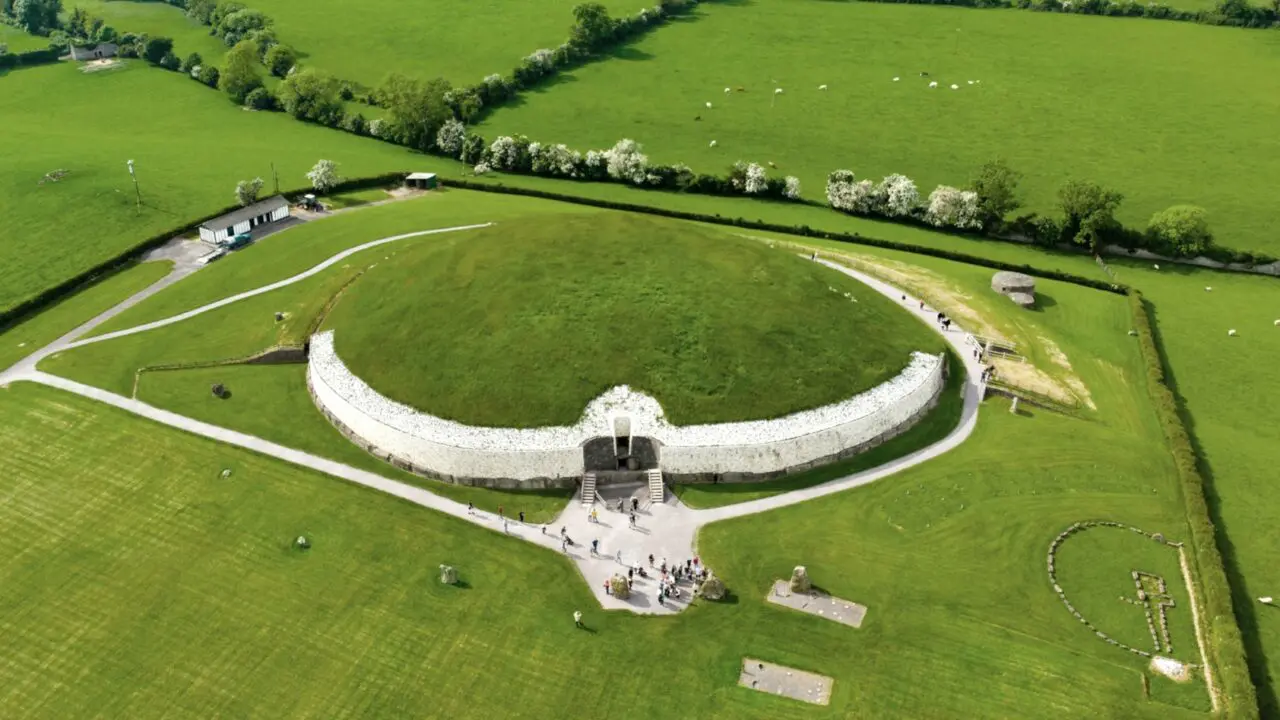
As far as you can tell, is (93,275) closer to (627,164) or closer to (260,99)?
(627,164)

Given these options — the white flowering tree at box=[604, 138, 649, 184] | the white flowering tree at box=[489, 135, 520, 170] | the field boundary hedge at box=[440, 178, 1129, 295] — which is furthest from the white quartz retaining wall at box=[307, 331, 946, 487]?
the white flowering tree at box=[489, 135, 520, 170]

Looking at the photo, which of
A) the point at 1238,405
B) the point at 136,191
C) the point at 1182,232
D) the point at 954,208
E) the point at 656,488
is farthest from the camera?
the point at 136,191

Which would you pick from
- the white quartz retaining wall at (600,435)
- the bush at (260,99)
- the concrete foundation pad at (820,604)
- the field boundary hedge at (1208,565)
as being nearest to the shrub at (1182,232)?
the field boundary hedge at (1208,565)

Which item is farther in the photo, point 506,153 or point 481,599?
point 506,153

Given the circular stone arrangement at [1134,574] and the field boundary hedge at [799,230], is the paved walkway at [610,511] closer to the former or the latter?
the circular stone arrangement at [1134,574]

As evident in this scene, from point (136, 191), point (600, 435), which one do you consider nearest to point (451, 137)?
point (136, 191)

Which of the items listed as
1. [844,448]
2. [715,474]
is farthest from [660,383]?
[844,448]

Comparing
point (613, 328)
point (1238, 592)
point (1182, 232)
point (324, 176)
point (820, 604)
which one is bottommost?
point (820, 604)
